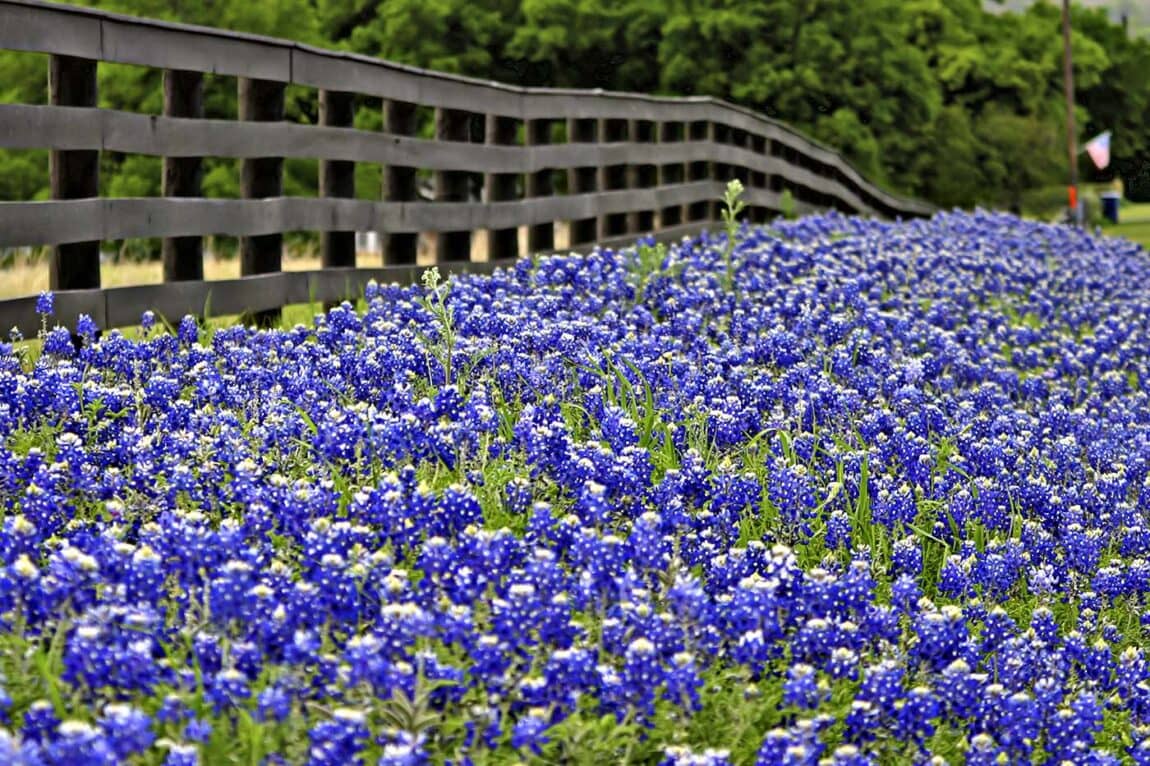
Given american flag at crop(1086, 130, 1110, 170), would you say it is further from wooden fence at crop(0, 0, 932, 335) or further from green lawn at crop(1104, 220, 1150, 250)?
wooden fence at crop(0, 0, 932, 335)

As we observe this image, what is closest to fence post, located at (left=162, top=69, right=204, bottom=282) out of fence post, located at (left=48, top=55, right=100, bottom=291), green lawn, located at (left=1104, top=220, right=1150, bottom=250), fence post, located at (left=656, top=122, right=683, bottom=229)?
fence post, located at (left=48, top=55, right=100, bottom=291)

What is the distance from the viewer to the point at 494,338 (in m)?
5.75

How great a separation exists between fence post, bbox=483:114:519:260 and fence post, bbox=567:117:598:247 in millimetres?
1169

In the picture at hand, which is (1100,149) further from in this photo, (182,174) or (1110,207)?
(182,174)

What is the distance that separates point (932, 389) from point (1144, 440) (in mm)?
874

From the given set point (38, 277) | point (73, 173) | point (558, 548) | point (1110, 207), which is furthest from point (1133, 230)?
point (558, 548)

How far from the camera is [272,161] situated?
307 inches

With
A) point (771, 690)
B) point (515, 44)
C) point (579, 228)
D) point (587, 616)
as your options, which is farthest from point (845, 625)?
point (515, 44)

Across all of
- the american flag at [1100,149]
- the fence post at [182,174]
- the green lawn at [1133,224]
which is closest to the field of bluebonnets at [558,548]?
the fence post at [182,174]

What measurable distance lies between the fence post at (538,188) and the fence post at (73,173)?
14.5 ft

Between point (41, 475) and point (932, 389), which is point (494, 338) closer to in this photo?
point (932, 389)

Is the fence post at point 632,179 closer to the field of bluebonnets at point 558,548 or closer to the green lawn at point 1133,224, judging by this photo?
the field of bluebonnets at point 558,548

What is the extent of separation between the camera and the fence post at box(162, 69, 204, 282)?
707 centimetres

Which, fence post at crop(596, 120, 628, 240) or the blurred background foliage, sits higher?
the blurred background foliage
